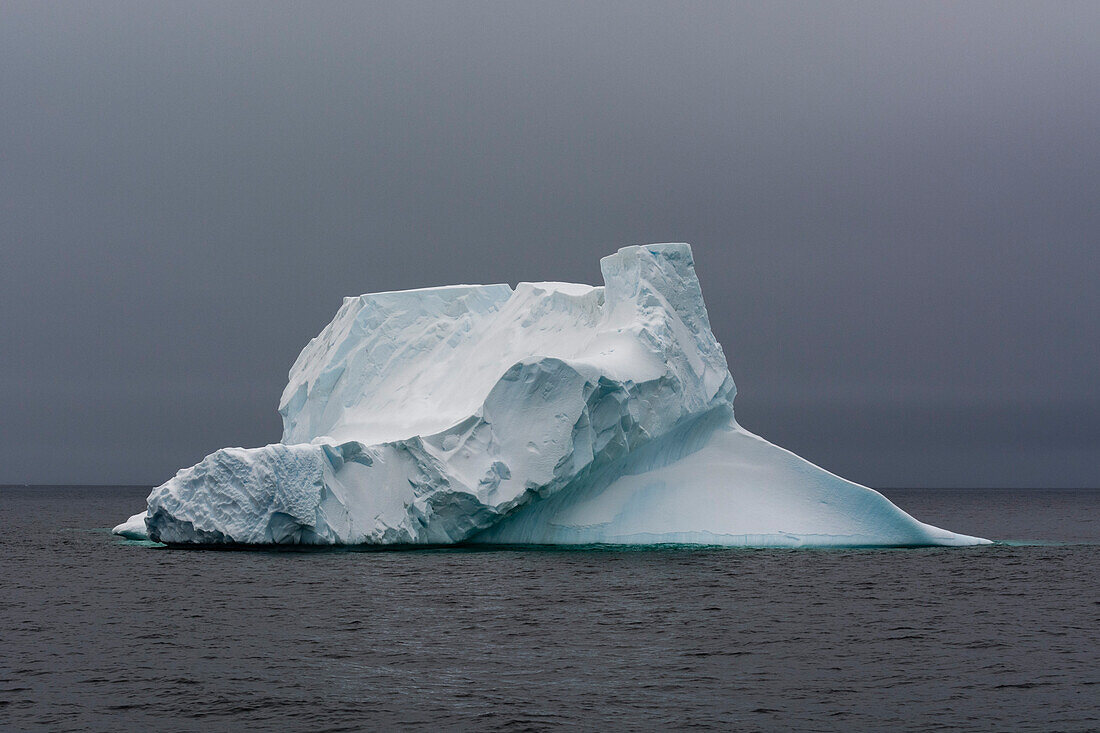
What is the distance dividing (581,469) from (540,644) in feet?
36.4

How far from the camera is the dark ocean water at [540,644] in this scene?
10922mm

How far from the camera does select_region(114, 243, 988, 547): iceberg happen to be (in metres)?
24.5

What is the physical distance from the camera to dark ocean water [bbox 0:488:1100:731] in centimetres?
1092

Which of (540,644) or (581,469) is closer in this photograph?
(540,644)

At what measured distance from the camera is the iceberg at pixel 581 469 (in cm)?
2455

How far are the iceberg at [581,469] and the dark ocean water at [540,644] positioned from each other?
1413mm

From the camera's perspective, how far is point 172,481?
24875 mm

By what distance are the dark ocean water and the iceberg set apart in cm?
141

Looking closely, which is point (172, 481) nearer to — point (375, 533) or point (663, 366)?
point (375, 533)

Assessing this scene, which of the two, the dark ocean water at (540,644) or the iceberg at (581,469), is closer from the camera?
the dark ocean water at (540,644)

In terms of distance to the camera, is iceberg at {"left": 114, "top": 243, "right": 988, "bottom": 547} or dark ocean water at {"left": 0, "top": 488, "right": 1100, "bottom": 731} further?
iceberg at {"left": 114, "top": 243, "right": 988, "bottom": 547}

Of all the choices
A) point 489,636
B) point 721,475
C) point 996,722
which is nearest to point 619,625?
point 489,636

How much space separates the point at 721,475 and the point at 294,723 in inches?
675

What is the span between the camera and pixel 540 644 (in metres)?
14.2
